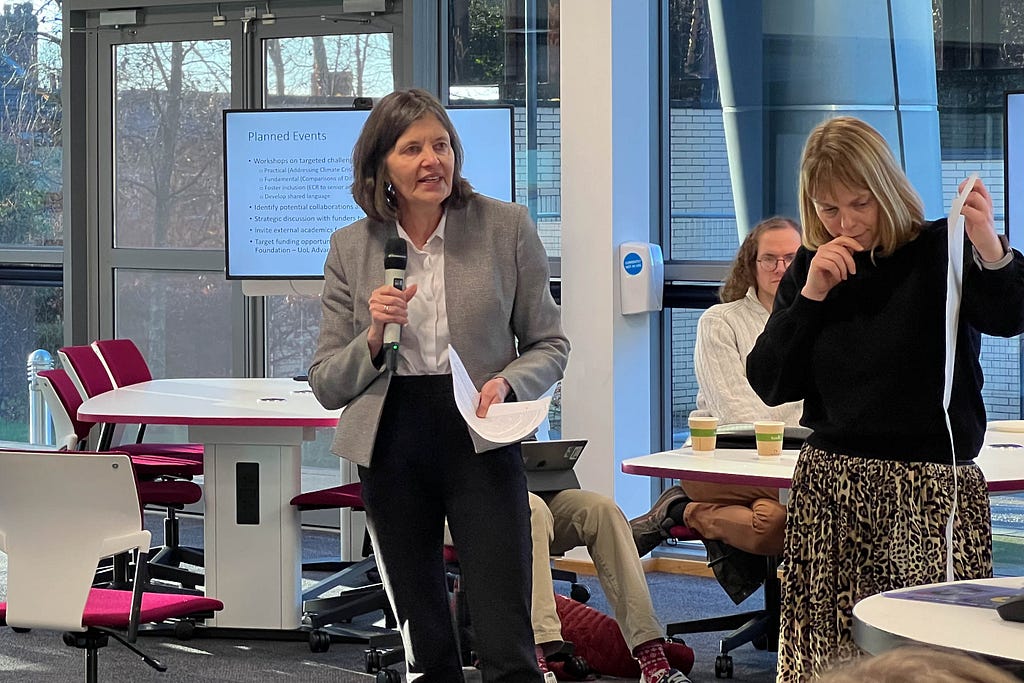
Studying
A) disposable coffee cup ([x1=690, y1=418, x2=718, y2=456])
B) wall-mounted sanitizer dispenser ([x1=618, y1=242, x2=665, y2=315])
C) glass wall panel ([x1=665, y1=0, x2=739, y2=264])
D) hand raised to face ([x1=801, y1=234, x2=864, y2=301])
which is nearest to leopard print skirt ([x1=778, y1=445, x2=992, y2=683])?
hand raised to face ([x1=801, y1=234, x2=864, y2=301])

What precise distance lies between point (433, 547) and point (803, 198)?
3.34ft

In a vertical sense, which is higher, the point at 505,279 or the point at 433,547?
the point at 505,279

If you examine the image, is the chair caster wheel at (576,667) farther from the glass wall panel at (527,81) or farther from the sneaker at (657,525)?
the glass wall panel at (527,81)

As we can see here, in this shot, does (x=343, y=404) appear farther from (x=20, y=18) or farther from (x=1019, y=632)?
(x=20, y=18)

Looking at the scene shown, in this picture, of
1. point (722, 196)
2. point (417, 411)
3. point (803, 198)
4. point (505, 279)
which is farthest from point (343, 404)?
point (722, 196)

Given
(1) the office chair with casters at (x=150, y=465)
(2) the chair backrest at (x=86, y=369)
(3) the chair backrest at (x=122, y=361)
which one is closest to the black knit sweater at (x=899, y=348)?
(1) the office chair with casters at (x=150, y=465)

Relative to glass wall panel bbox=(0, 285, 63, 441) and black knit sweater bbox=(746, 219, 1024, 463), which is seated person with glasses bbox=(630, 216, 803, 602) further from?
glass wall panel bbox=(0, 285, 63, 441)

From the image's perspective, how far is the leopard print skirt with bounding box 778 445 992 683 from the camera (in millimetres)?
2680

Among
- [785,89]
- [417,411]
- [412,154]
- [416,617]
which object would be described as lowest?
[416,617]

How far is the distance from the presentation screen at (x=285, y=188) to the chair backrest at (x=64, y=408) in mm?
991

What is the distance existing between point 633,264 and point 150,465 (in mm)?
2185

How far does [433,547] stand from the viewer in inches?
114

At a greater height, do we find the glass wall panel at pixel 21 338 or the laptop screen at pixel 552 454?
the glass wall panel at pixel 21 338

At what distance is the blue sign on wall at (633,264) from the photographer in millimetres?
6160
